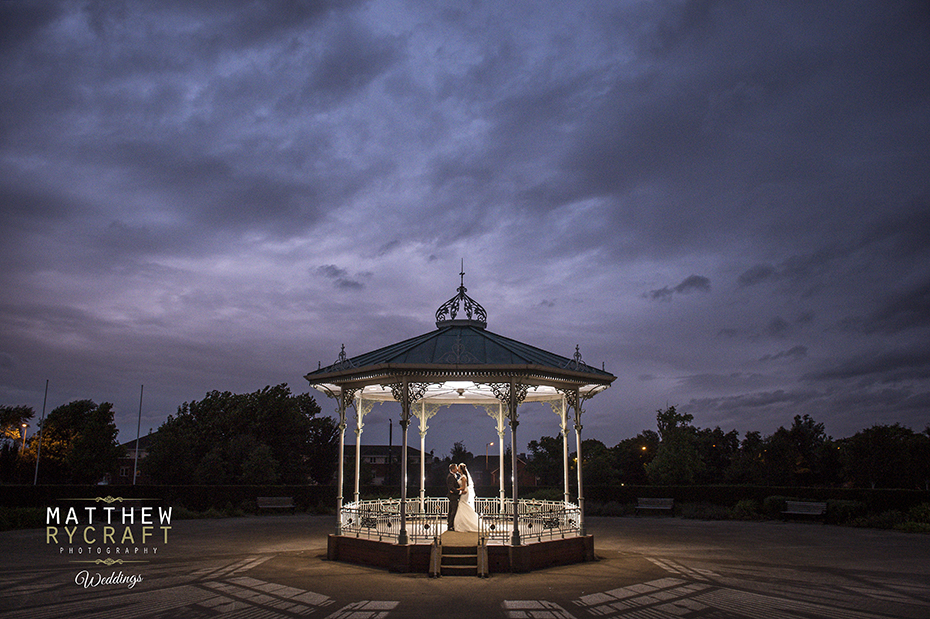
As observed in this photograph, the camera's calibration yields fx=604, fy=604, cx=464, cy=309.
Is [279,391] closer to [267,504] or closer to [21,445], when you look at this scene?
[267,504]

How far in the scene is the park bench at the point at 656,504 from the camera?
28.9 metres

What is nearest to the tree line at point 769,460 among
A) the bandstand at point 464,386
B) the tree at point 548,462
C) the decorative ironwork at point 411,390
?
the tree at point 548,462

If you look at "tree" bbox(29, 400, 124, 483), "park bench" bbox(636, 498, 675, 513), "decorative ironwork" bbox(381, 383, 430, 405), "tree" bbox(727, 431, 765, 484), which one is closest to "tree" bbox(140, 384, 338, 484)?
"tree" bbox(29, 400, 124, 483)

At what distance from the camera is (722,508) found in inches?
1100

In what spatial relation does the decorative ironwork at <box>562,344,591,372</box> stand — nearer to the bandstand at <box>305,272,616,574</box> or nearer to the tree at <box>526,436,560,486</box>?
the bandstand at <box>305,272,616,574</box>

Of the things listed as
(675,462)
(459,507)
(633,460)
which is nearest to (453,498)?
(459,507)

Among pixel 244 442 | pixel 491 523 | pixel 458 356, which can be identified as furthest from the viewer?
pixel 244 442

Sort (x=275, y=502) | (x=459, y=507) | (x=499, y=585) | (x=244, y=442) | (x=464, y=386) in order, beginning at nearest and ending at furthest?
(x=499, y=585) < (x=459, y=507) < (x=464, y=386) < (x=275, y=502) < (x=244, y=442)

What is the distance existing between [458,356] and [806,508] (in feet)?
61.2

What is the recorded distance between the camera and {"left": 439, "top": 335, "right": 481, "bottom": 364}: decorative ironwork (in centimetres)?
1438

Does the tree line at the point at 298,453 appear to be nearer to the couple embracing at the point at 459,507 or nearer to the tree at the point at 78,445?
the tree at the point at 78,445

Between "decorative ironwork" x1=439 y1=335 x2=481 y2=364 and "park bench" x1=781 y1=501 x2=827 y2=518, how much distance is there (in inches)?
709

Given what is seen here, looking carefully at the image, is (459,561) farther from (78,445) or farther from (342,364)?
(78,445)

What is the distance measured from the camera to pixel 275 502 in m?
29.2
